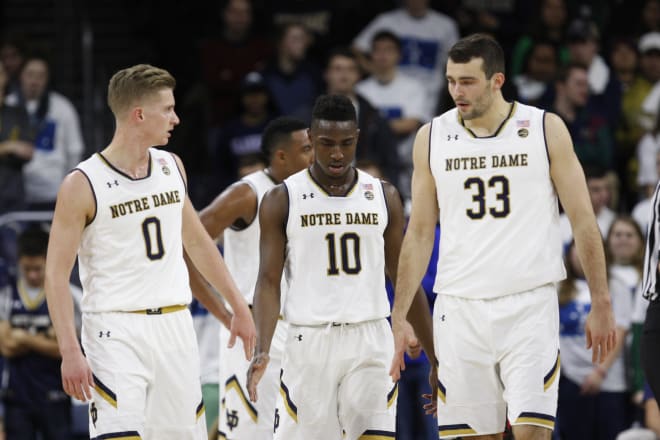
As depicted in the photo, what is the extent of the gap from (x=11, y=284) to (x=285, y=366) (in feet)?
14.3

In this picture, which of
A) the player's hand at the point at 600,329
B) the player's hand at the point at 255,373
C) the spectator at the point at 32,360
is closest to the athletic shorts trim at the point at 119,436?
the player's hand at the point at 255,373

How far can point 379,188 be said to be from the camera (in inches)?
297

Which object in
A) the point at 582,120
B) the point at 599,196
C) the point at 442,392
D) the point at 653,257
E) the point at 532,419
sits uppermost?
the point at 582,120

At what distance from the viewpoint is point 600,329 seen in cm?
689

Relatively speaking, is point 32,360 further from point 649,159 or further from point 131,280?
point 649,159

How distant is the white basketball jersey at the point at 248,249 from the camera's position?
28.0ft

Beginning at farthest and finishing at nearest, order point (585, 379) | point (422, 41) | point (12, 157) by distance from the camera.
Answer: point (422, 41)
point (12, 157)
point (585, 379)

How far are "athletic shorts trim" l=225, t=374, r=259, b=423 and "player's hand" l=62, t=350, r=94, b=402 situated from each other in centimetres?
191

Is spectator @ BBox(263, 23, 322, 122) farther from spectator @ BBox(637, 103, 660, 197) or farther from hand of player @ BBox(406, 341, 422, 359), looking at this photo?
hand of player @ BBox(406, 341, 422, 359)

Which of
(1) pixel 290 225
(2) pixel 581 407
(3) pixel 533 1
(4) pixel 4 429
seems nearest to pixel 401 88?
(3) pixel 533 1

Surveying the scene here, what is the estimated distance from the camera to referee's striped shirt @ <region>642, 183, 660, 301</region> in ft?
23.3

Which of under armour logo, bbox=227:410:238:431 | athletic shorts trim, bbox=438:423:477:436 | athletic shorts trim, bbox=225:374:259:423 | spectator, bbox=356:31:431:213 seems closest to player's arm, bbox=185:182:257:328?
athletic shorts trim, bbox=225:374:259:423

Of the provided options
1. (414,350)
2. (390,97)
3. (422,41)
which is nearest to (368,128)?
(390,97)

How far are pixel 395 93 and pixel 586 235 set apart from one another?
22.4 feet
